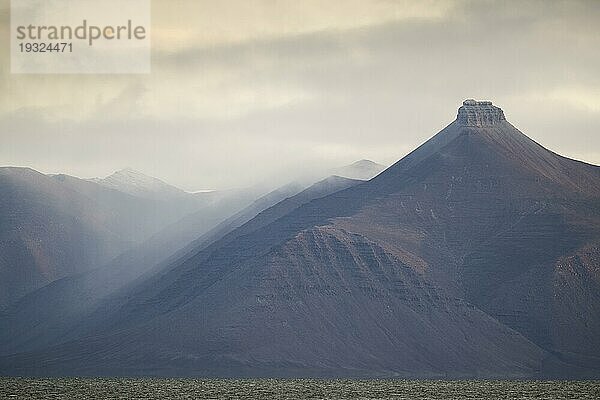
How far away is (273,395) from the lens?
123 metres

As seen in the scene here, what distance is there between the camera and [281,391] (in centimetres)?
12875

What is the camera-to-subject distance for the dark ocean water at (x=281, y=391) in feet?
398

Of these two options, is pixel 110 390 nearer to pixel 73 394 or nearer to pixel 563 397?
pixel 73 394

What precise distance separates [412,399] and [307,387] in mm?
21062

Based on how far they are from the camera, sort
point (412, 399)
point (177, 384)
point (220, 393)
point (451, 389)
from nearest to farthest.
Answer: point (412, 399)
point (220, 393)
point (451, 389)
point (177, 384)

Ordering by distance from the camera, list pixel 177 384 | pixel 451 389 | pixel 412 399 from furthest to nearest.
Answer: pixel 177 384, pixel 451 389, pixel 412 399

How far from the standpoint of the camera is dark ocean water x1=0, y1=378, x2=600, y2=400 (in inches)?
4777

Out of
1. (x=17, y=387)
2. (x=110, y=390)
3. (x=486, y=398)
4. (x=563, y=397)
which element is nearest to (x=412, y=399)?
(x=486, y=398)

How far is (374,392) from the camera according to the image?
126875 millimetres

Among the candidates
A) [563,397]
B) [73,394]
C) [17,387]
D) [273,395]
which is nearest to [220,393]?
[273,395]

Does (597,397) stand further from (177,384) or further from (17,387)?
(17,387)

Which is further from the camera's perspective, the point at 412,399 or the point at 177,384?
the point at 177,384

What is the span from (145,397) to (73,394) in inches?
337

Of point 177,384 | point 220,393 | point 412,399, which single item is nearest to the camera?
point 412,399
